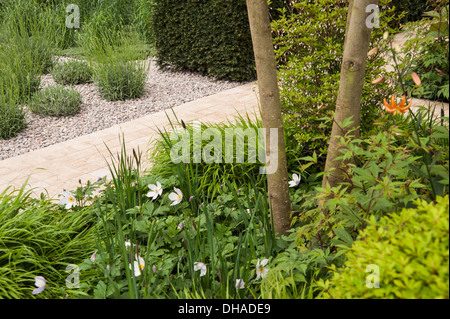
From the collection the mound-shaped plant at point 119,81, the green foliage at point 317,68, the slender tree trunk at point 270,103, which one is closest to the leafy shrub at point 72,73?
the mound-shaped plant at point 119,81

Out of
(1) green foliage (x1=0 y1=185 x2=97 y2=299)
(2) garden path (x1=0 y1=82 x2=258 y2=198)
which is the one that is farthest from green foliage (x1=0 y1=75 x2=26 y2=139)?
(1) green foliage (x1=0 y1=185 x2=97 y2=299)

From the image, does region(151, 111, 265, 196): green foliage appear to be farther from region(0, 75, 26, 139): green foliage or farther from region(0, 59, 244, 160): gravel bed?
region(0, 75, 26, 139): green foliage

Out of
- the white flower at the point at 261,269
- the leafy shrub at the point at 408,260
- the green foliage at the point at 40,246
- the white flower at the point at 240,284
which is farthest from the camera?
the green foliage at the point at 40,246

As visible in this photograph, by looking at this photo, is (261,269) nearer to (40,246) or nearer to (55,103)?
(40,246)

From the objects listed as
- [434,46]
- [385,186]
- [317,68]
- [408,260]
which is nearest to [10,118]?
[317,68]

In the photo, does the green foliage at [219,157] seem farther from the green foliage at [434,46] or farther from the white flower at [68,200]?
the green foliage at [434,46]

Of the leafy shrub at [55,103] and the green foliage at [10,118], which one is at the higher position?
the leafy shrub at [55,103]

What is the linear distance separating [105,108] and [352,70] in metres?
4.43

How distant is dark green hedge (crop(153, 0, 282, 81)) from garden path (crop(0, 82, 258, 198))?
0.98m

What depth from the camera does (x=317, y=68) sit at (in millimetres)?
3494

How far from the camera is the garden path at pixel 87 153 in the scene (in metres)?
4.12

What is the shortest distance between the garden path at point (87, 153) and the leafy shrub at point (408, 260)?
85.5 inches
